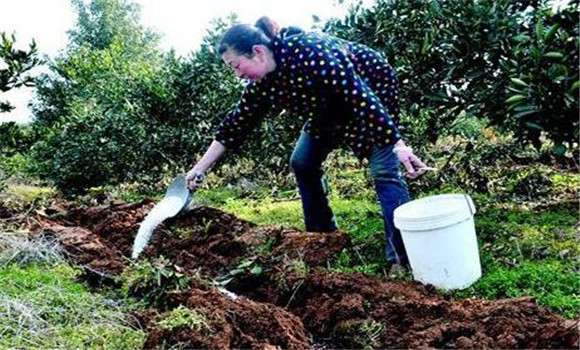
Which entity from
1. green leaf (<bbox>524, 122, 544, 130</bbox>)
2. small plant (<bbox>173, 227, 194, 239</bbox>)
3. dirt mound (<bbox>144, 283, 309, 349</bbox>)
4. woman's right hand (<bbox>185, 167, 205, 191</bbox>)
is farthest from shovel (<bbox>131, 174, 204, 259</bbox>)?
green leaf (<bbox>524, 122, 544, 130</bbox>)

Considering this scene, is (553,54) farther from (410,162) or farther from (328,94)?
(328,94)

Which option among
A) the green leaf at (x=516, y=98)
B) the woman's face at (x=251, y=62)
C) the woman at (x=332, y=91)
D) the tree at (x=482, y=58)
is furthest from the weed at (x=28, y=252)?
the green leaf at (x=516, y=98)

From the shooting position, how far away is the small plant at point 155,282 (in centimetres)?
283

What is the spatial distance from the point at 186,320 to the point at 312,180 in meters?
1.85

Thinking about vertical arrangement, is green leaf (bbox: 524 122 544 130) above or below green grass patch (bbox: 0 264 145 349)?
above

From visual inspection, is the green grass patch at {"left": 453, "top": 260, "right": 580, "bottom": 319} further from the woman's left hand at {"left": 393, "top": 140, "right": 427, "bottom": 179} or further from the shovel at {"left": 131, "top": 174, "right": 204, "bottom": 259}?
the shovel at {"left": 131, "top": 174, "right": 204, "bottom": 259}

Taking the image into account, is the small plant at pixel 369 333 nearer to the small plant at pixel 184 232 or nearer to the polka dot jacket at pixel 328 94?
the polka dot jacket at pixel 328 94

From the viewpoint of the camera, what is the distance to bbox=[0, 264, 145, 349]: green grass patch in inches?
95.9

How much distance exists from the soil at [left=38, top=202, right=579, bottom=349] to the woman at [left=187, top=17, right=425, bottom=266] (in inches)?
21.7

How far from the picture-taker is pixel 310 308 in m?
2.85

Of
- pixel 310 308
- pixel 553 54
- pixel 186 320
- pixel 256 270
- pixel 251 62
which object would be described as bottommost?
pixel 310 308

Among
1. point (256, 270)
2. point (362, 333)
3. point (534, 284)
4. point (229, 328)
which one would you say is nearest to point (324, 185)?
point (256, 270)

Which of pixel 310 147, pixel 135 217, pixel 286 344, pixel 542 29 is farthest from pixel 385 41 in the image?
pixel 286 344

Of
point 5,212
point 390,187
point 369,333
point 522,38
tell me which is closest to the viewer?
point 369,333
